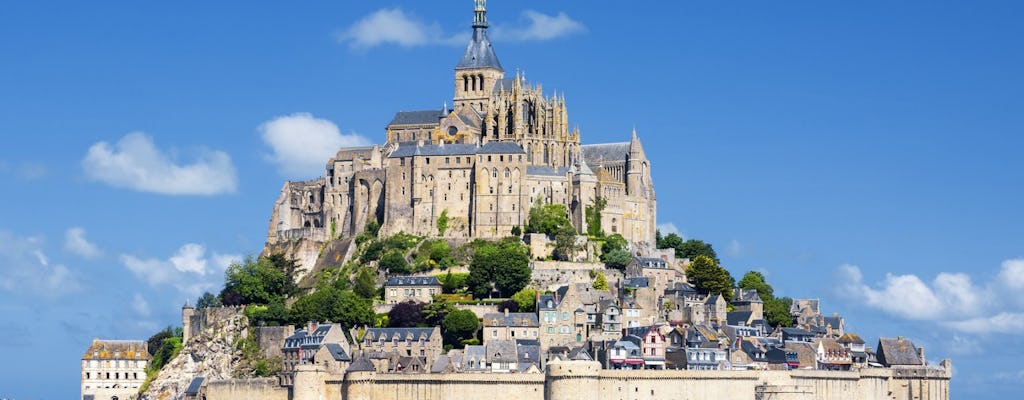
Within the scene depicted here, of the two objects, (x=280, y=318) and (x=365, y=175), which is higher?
(x=365, y=175)

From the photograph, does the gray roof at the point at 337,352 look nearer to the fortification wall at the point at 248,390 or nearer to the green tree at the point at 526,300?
the fortification wall at the point at 248,390

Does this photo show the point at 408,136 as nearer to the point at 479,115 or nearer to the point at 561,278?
the point at 479,115

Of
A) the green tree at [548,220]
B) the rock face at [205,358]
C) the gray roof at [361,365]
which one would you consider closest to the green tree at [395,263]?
the green tree at [548,220]

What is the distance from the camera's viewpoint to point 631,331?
90.2 meters

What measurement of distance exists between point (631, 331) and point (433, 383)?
39.3ft

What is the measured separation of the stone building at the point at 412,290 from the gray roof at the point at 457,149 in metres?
8.87

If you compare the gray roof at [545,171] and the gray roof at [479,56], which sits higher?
the gray roof at [479,56]

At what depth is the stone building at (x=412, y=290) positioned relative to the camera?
97.7 m

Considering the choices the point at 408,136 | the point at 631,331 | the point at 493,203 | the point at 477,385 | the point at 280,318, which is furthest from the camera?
the point at 408,136

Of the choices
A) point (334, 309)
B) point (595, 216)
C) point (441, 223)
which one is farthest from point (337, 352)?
point (595, 216)

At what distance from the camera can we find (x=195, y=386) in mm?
91750

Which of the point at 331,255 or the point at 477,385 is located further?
the point at 331,255

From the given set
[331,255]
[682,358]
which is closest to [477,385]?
[682,358]

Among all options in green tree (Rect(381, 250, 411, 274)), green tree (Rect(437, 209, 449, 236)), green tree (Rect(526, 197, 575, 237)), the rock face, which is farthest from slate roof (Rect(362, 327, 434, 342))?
green tree (Rect(437, 209, 449, 236))
